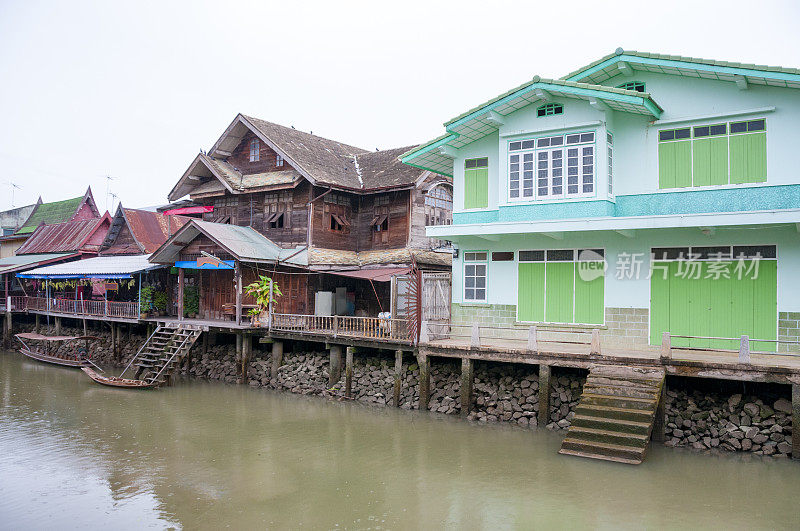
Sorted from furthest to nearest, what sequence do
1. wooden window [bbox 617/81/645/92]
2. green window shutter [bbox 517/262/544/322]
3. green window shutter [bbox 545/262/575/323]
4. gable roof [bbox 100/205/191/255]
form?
gable roof [bbox 100/205/191/255] → green window shutter [bbox 517/262/544/322] → green window shutter [bbox 545/262/575/323] → wooden window [bbox 617/81/645/92]

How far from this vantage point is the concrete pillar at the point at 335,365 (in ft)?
59.9

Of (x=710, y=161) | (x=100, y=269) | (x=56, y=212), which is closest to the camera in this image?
(x=710, y=161)

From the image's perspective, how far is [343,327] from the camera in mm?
18750

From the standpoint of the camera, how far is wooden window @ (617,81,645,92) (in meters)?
15.3

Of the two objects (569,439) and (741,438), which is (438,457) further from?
(741,438)

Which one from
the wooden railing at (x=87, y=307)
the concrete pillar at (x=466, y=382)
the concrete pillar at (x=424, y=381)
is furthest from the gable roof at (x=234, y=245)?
the concrete pillar at (x=466, y=382)

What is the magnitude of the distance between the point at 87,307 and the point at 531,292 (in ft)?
67.6

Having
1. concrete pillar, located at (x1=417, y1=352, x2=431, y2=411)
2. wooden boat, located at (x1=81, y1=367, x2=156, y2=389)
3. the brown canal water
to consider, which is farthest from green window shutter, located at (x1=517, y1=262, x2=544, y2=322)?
wooden boat, located at (x1=81, y1=367, x2=156, y2=389)

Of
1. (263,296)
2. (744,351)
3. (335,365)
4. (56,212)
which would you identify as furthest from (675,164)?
(56,212)

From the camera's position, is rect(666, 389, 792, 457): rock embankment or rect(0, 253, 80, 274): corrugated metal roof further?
rect(0, 253, 80, 274): corrugated metal roof

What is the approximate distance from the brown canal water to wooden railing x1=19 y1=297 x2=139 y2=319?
8.83 metres

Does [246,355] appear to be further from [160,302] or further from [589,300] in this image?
[589,300]

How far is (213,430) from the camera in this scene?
14.7m

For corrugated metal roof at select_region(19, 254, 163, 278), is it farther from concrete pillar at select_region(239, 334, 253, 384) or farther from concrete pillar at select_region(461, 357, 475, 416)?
concrete pillar at select_region(461, 357, 475, 416)
